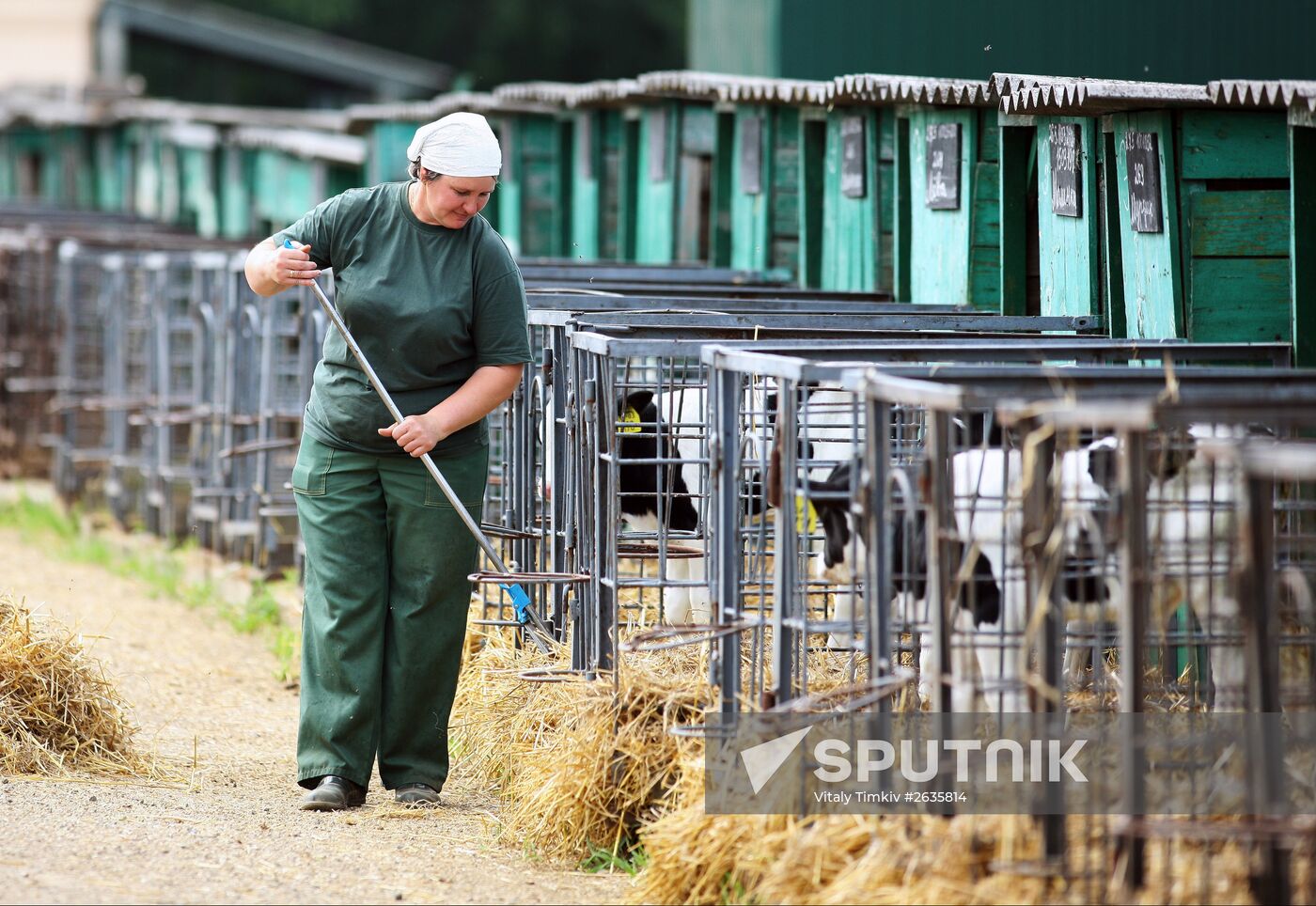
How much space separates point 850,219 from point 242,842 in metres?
6.18

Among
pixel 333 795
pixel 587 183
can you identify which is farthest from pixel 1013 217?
pixel 587 183

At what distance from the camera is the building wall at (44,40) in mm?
40031

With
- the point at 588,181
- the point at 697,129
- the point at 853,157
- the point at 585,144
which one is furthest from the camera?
the point at 588,181

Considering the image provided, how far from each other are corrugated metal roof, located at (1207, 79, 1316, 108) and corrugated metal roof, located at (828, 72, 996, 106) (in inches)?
59.5

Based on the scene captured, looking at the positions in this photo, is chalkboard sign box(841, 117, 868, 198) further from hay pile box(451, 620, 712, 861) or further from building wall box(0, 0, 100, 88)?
building wall box(0, 0, 100, 88)

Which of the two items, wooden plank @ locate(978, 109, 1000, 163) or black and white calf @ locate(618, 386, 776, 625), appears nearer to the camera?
black and white calf @ locate(618, 386, 776, 625)

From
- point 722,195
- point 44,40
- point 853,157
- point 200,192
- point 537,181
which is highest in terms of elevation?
point 44,40

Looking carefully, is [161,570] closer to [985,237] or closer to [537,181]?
[537,181]

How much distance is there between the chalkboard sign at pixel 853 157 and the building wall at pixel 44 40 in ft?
104

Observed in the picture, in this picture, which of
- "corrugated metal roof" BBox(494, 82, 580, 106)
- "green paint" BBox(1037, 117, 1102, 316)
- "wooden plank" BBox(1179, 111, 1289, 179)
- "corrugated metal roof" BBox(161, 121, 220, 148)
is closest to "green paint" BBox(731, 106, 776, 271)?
"corrugated metal roof" BBox(494, 82, 580, 106)

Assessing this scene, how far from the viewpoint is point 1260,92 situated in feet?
21.7

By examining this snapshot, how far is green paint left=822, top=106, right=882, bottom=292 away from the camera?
10.8m

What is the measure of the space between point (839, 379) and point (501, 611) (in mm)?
2903

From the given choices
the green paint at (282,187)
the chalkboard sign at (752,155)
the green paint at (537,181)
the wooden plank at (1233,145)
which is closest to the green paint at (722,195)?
the chalkboard sign at (752,155)
